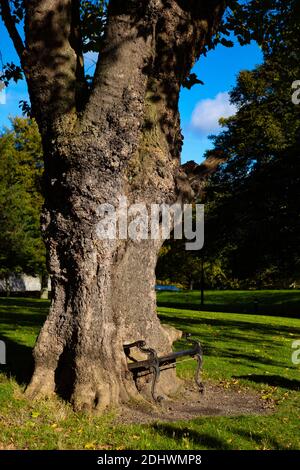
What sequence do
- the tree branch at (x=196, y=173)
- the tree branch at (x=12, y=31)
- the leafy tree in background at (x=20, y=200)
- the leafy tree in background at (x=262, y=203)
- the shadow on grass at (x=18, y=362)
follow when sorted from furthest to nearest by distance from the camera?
the leafy tree in background at (x=20, y=200), the leafy tree in background at (x=262, y=203), the tree branch at (x=196, y=173), the tree branch at (x=12, y=31), the shadow on grass at (x=18, y=362)

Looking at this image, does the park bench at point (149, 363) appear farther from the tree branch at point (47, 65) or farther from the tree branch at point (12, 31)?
the tree branch at point (12, 31)

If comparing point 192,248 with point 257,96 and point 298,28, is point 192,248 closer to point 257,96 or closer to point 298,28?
point 257,96

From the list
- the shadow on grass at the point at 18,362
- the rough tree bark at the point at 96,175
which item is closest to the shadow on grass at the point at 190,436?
the rough tree bark at the point at 96,175

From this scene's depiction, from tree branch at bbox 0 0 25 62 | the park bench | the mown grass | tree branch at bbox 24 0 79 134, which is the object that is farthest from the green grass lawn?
the mown grass

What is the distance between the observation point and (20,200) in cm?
3238

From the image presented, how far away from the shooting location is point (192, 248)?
85.4 ft

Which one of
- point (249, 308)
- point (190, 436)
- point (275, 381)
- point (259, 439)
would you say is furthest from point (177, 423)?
point (249, 308)

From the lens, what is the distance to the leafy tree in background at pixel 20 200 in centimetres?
3206

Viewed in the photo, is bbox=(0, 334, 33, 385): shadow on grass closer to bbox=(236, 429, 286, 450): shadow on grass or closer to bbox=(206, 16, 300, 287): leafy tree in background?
bbox=(236, 429, 286, 450): shadow on grass

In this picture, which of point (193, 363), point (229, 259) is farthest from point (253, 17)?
point (229, 259)

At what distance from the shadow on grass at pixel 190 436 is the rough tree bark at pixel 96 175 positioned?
881 mm

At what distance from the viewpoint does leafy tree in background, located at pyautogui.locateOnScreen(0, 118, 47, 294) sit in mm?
32062

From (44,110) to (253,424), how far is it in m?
4.66

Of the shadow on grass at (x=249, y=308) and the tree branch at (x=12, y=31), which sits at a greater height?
the tree branch at (x=12, y=31)
